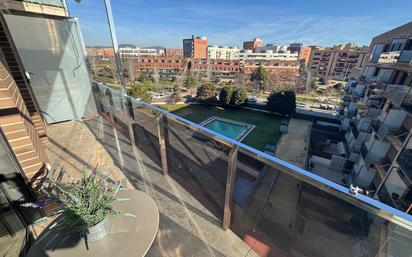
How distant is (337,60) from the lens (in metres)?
38.5

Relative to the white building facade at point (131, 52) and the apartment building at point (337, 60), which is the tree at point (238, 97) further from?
the apartment building at point (337, 60)

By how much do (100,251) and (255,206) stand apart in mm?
1521

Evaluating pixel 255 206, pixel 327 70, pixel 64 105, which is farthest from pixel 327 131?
pixel 327 70

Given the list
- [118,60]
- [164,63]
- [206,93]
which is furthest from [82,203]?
[164,63]

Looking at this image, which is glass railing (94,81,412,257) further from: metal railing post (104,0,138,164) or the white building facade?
the white building facade

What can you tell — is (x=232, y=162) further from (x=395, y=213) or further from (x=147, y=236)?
(x=395, y=213)

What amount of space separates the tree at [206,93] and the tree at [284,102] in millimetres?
6385

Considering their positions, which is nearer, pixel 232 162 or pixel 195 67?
pixel 232 162

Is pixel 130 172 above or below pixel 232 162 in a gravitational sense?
below

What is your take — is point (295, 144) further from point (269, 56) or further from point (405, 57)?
point (269, 56)

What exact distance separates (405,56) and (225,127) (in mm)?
11456

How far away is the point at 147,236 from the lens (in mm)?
1064

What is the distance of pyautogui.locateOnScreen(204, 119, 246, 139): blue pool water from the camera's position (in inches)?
594

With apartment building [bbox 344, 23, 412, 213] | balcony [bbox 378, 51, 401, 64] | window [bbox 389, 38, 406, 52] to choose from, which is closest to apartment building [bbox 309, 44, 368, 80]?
balcony [bbox 378, 51, 401, 64]
